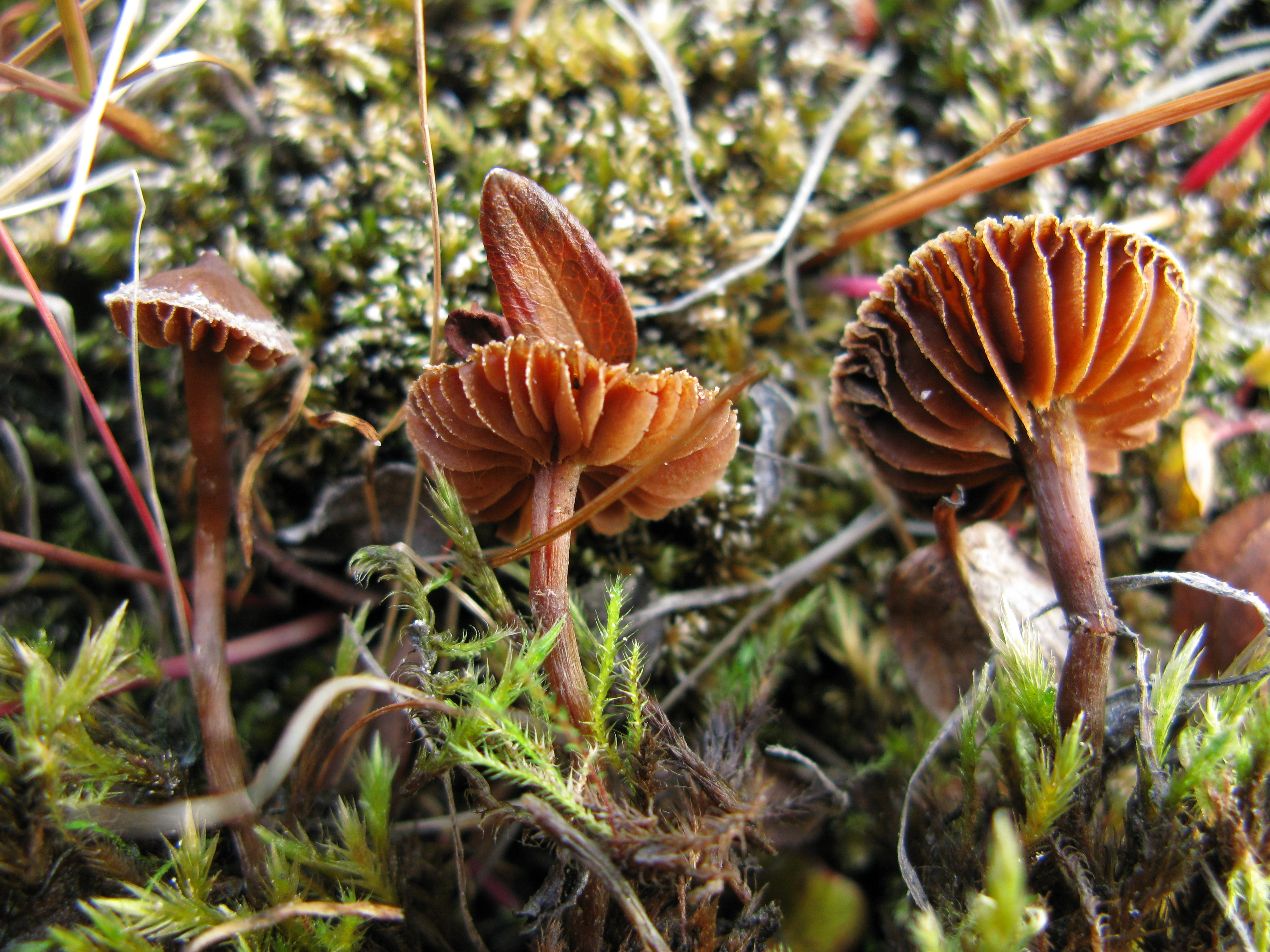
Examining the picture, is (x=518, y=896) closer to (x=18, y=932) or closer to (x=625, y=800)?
(x=625, y=800)

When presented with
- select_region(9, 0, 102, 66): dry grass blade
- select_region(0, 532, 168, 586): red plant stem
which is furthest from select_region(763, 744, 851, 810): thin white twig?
select_region(9, 0, 102, 66): dry grass blade

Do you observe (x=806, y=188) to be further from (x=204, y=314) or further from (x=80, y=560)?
(x=80, y=560)

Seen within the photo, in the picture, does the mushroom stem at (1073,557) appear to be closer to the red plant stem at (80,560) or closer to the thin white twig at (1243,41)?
the thin white twig at (1243,41)

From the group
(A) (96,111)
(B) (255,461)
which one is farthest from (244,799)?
(A) (96,111)

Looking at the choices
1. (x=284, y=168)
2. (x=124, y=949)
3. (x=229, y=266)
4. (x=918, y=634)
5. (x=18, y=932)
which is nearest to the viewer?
(x=124, y=949)

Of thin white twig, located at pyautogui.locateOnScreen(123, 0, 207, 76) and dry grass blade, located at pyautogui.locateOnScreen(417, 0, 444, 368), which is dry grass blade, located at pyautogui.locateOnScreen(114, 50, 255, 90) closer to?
thin white twig, located at pyautogui.locateOnScreen(123, 0, 207, 76)

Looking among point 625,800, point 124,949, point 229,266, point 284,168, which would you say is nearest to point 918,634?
point 625,800
